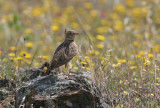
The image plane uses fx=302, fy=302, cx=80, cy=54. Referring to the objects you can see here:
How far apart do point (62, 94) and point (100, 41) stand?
5752 mm

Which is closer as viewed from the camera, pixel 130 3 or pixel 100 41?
pixel 100 41

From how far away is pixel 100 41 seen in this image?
9578 mm

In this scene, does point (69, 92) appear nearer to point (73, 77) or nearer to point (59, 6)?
point (73, 77)

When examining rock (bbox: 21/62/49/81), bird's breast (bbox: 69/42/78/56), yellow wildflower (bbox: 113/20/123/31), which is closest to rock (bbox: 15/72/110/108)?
bird's breast (bbox: 69/42/78/56)

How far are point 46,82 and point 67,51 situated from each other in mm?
526

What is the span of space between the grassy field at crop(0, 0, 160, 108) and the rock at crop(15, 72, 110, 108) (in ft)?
0.76

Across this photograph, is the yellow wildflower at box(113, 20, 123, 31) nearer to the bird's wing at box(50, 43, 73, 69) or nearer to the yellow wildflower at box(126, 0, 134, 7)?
the yellow wildflower at box(126, 0, 134, 7)

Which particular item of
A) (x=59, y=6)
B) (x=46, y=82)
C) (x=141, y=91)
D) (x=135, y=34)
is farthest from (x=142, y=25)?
(x=46, y=82)

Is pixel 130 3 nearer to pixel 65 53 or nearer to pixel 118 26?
pixel 118 26

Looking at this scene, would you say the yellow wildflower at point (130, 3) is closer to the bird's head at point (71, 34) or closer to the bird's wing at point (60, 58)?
the bird's head at point (71, 34)

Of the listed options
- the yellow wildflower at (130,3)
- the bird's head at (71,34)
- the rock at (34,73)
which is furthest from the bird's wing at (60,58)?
the yellow wildflower at (130,3)

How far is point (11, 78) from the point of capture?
16.0 ft

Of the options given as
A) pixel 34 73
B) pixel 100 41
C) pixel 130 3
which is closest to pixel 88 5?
pixel 130 3

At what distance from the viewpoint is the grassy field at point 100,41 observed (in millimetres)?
4668
